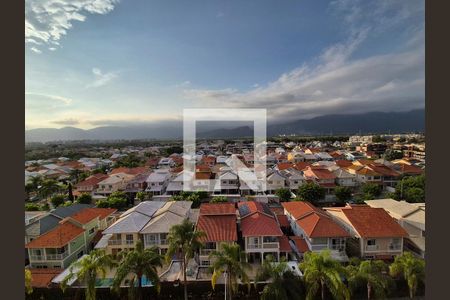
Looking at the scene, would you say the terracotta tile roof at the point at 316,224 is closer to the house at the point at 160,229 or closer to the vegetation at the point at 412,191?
the house at the point at 160,229

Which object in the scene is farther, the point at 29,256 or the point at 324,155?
the point at 324,155

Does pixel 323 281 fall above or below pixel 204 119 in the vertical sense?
below

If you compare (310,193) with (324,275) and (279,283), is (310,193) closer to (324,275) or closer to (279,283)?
(324,275)

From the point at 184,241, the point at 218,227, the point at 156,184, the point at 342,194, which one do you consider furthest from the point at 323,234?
the point at 156,184

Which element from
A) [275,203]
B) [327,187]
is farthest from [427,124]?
[327,187]

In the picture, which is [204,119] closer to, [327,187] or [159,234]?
[159,234]

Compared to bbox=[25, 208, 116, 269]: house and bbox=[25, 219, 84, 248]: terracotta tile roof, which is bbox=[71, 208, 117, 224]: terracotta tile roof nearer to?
bbox=[25, 208, 116, 269]: house

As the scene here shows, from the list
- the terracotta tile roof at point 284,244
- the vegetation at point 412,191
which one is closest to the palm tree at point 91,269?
the terracotta tile roof at point 284,244
